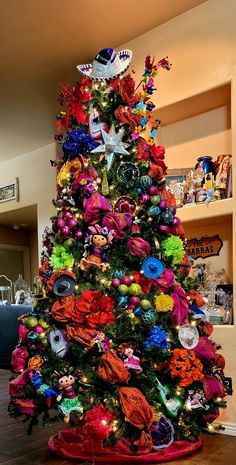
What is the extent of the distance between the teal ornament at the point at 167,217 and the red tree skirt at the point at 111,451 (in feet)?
3.23

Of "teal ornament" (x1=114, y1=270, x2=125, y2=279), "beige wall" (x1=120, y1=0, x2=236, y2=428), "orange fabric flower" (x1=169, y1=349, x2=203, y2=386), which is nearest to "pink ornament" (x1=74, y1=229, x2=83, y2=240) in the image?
"teal ornament" (x1=114, y1=270, x2=125, y2=279)

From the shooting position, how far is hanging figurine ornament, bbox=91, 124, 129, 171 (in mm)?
2107

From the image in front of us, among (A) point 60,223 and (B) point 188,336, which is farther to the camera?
(A) point 60,223

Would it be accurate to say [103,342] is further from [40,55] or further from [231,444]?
[40,55]

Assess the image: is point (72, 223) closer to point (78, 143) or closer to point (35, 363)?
point (78, 143)

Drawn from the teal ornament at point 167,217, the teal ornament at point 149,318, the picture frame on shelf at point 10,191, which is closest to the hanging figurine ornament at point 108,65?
the teal ornament at point 167,217

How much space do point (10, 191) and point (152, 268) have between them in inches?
151

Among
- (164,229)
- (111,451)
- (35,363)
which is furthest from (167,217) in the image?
(111,451)

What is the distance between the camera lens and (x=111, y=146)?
6.91ft

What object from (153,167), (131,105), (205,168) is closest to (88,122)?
(131,105)

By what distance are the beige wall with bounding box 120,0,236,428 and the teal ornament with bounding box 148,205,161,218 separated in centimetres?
48

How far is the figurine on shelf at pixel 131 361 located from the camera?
183 cm

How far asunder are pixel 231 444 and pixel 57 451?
0.81 metres

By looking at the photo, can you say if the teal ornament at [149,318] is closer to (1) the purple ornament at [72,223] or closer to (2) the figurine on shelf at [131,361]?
(2) the figurine on shelf at [131,361]
